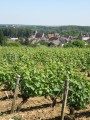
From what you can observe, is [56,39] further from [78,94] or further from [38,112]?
[78,94]

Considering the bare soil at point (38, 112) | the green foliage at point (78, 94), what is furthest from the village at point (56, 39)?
the green foliage at point (78, 94)

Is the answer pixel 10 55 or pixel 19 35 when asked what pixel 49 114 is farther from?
pixel 19 35

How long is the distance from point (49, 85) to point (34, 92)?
0.56m

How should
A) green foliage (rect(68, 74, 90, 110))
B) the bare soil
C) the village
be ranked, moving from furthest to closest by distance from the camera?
the village → the bare soil → green foliage (rect(68, 74, 90, 110))

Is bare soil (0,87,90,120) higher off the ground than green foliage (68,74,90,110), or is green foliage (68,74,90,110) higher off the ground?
green foliage (68,74,90,110)

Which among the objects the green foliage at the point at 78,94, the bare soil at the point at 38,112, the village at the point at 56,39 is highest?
the green foliage at the point at 78,94

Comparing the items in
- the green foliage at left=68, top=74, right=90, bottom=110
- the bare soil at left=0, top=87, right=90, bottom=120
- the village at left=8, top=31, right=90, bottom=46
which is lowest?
the village at left=8, top=31, right=90, bottom=46

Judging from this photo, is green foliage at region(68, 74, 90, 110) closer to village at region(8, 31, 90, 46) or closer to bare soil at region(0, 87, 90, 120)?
bare soil at region(0, 87, 90, 120)

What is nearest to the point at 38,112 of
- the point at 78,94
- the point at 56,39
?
the point at 78,94

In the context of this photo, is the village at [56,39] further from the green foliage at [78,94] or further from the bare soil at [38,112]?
the green foliage at [78,94]

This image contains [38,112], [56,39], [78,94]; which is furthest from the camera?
[56,39]

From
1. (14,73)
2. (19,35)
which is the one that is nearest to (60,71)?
(14,73)

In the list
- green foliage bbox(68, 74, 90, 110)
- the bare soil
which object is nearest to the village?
the bare soil

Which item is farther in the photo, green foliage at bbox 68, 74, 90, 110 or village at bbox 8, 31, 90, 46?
village at bbox 8, 31, 90, 46
